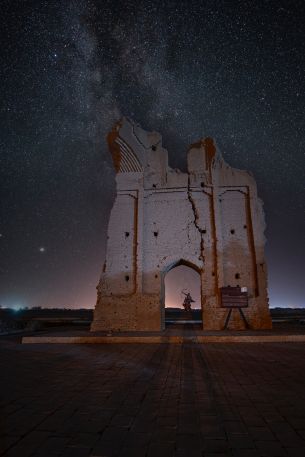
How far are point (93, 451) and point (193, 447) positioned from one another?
0.78 m

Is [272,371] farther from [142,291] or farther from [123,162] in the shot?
[123,162]

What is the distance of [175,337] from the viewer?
9336 mm

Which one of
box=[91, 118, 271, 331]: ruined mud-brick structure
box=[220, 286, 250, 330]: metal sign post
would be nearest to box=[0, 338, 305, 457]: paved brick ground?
box=[220, 286, 250, 330]: metal sign post

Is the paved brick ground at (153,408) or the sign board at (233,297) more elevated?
the sign board at (233,297)

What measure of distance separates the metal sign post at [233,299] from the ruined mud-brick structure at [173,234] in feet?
0.88

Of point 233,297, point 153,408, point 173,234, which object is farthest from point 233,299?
point 153,408

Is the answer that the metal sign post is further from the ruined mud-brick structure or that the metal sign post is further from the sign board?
the ruined mud-brick structure

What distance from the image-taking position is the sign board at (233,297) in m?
11.6

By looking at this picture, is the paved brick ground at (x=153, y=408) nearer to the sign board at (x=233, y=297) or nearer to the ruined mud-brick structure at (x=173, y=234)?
the sign board at (x=233, y=297)

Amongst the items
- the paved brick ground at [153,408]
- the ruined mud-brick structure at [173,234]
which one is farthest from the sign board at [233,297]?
the paved brick ground at [153,408]

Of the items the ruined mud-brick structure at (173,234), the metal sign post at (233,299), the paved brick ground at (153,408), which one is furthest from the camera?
the ruined mud-brick structure at (173,234)

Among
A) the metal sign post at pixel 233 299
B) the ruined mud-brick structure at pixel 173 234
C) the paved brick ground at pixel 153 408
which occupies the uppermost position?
the ruined mud-brick structure at pixel 173 234

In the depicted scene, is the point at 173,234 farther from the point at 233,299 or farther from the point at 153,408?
the point at 153,408

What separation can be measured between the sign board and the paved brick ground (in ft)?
17.7
